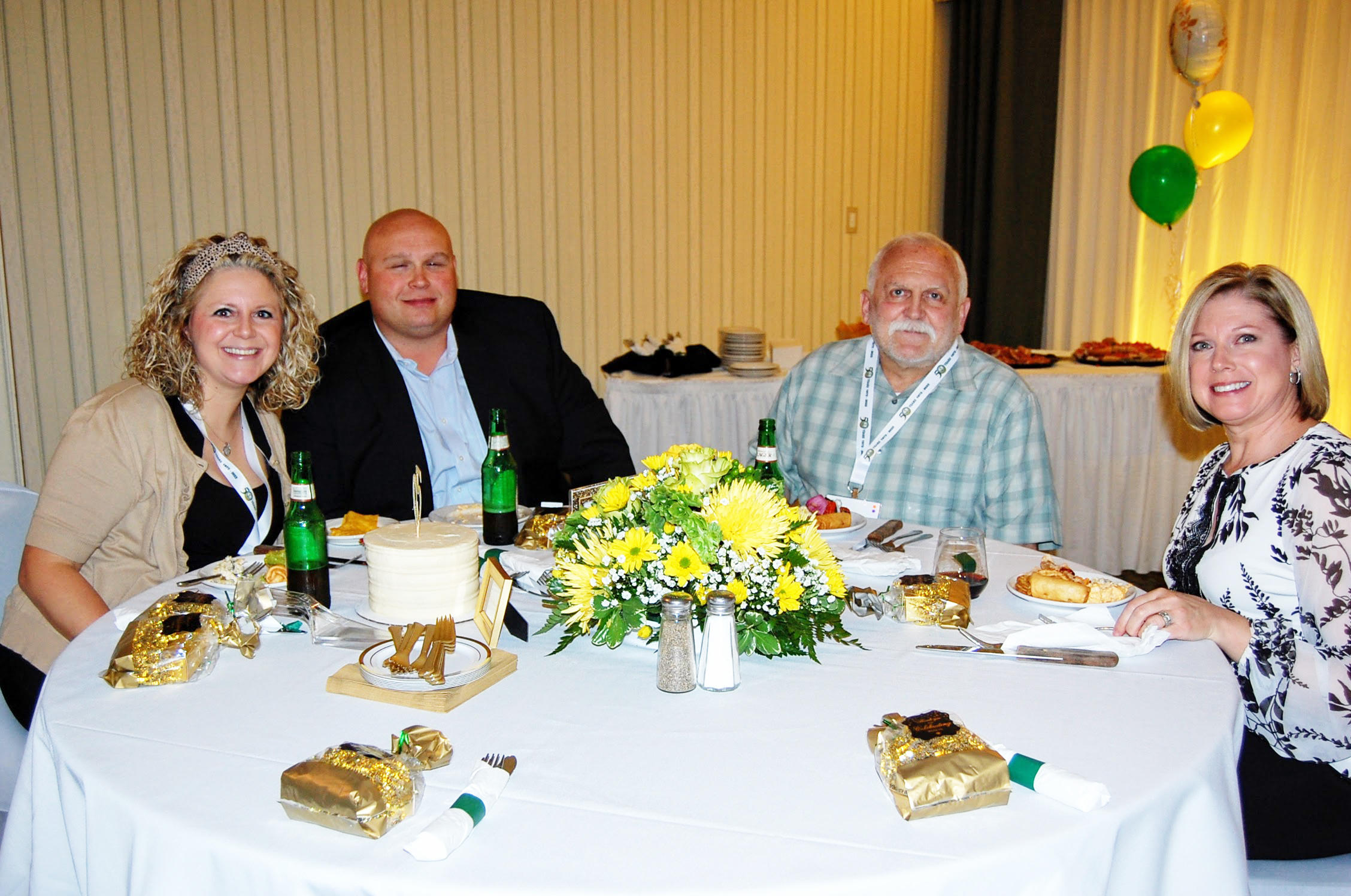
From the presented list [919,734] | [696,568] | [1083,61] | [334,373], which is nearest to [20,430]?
[334,373]

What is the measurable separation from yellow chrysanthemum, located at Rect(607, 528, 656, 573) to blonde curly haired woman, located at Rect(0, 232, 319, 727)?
43.5 inches

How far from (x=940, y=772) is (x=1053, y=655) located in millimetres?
519

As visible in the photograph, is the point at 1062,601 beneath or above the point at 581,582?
beneath

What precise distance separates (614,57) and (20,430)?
135 inches

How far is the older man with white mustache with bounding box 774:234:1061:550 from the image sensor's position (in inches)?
109

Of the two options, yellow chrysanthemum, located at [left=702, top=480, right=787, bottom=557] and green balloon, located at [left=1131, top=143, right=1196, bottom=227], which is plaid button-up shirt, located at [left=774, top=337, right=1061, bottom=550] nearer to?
yellow chrysanthemum, located at [left=702, top=480, right=787, bottom=557]

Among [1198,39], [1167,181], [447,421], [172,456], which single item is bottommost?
[447,421]

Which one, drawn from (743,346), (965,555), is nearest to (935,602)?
(965,555)

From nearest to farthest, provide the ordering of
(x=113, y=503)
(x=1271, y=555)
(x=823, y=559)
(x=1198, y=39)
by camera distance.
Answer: (x=823, y=559) < (x=1271, y=555) < (x=113, y=503) < (x=1198, y=39)

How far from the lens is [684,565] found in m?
1.39

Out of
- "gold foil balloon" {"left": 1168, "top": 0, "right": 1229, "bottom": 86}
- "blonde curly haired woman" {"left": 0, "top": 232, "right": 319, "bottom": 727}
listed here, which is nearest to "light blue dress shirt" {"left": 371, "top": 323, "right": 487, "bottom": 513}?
"blonde curly haired woman" {"left": 0, "top": 232, "right": 319, "bottom": 727}

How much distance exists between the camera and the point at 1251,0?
581 centimetres

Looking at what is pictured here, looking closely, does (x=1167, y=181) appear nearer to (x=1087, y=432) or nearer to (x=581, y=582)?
(x=1087, y=432)

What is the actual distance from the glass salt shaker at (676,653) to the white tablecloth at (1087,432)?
11.1ft
